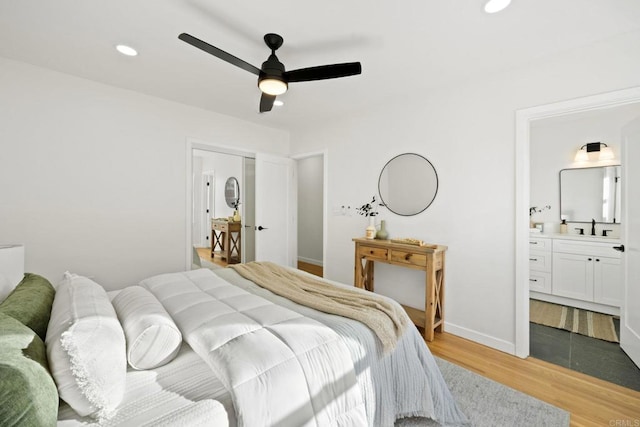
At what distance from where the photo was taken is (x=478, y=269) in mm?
2697

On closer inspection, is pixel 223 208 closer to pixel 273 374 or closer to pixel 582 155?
pixel 273 374

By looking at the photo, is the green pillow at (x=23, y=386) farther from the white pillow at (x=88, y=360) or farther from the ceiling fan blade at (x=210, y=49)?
the ceiling fan blade at (x=210, y=49)

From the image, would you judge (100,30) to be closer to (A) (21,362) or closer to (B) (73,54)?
(B) (73,54)

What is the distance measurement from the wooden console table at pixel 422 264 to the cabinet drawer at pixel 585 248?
6.43 ft

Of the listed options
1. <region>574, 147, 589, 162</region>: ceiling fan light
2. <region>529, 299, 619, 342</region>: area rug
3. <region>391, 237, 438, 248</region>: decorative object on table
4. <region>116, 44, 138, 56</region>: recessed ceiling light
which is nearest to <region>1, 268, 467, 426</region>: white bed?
<region>391, 237, 438, 248</region>: decorative object on table

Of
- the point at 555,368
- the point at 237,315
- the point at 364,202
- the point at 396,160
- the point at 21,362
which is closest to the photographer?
the point at 21,362

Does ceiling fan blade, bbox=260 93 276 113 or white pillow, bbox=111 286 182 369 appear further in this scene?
ceiling fan blade, bbox=260 93 276 113

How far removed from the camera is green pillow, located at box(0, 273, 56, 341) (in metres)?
1.08

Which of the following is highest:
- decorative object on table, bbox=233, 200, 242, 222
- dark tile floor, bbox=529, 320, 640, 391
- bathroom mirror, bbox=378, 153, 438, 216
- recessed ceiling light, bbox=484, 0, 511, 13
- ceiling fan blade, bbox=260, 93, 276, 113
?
recessed ceiling light, bbox=484, 0, 511, 13

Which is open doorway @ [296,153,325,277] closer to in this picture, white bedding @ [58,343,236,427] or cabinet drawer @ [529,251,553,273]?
cabinet drawer @ [529,251,553,273]

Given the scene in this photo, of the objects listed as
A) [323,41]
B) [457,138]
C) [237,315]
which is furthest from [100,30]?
[457,138]

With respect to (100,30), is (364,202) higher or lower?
lower

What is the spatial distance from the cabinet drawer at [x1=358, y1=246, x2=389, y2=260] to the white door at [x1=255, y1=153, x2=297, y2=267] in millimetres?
1622

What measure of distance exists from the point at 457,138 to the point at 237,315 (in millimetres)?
2671
